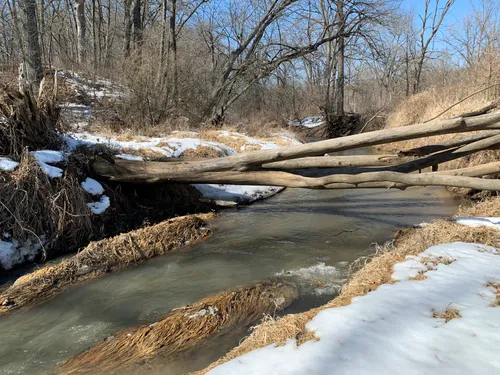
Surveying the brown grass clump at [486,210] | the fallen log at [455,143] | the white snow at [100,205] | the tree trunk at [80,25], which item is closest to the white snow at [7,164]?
the white snow at [100,205]

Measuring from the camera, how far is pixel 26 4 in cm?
1047

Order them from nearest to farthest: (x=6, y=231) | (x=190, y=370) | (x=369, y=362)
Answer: (x=369, y=362), (x=190, y=370), (x=6, y=231)

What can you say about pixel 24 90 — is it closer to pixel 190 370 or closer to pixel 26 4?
pixel 190 370

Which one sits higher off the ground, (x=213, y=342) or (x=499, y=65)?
(x=499, y=65)

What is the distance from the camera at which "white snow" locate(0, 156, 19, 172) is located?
5.53 meters

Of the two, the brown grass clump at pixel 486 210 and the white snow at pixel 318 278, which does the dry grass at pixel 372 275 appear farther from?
the white snow at pixel 318 278

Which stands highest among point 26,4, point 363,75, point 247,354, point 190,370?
point 363,75

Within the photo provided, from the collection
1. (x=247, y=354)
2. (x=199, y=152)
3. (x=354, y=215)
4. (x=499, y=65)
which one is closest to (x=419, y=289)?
(x=247, y=354)

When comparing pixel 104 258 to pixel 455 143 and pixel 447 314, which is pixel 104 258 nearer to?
pixel 447 314

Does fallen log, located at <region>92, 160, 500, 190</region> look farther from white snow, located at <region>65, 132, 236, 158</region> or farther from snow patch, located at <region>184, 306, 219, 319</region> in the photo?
snow patch, located at <region>184, 306, 219, 319</region>

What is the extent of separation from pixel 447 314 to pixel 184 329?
2239mm

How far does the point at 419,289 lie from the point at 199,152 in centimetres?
709

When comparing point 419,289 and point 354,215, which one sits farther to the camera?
point 354,215

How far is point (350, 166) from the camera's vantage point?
6.14 meters
